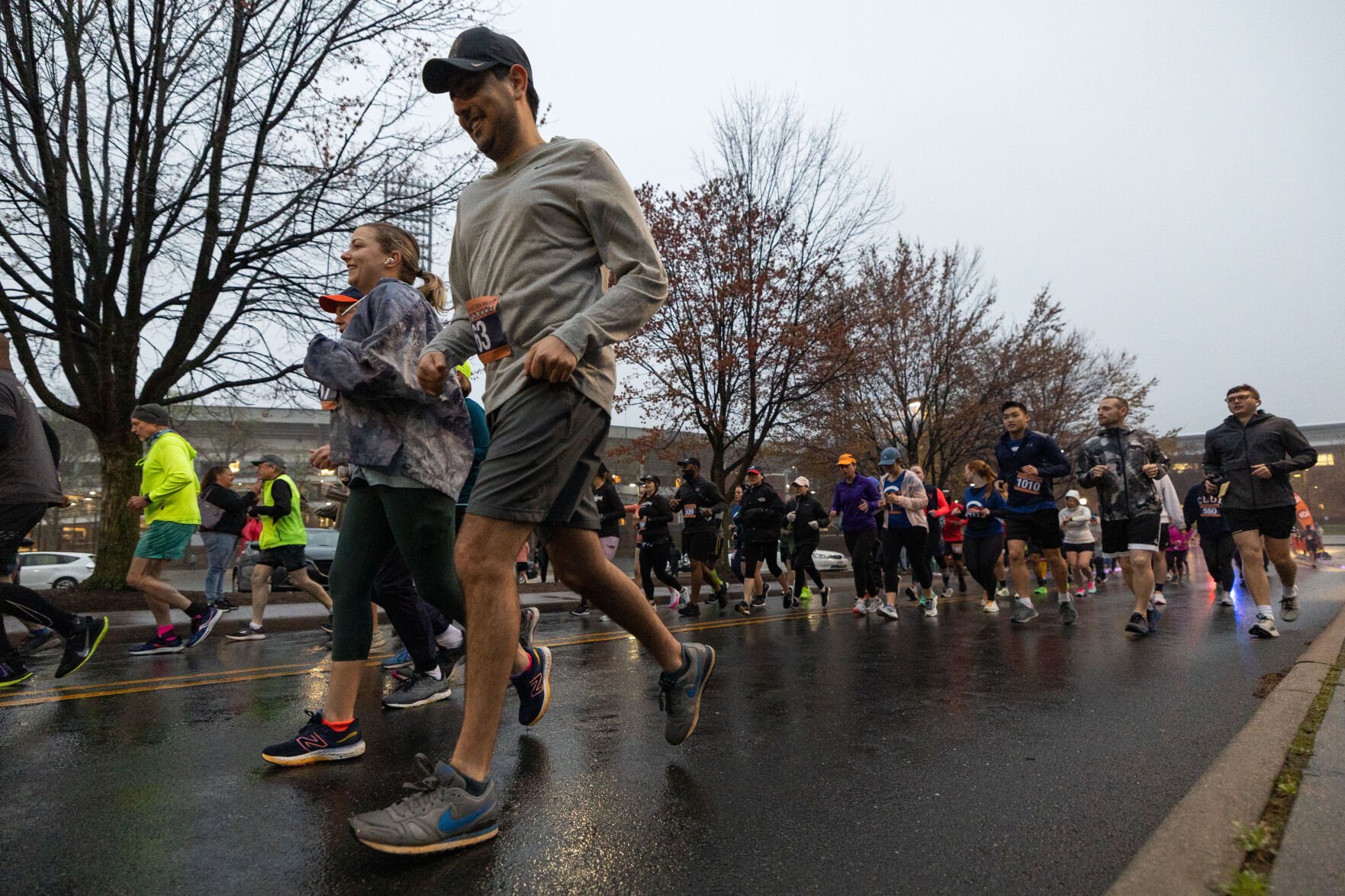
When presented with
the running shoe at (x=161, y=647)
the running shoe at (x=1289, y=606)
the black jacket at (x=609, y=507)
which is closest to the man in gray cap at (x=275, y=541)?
the running shoe at (x=161, y=647)

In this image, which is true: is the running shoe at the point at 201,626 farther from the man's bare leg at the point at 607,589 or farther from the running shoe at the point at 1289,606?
the running shoe at the point at 1289,606

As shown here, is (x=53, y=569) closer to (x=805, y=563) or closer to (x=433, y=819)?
(x=805, y=563)

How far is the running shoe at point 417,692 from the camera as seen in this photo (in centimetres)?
427

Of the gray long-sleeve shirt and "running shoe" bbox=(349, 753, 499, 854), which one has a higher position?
the gray long-sleeve shirt

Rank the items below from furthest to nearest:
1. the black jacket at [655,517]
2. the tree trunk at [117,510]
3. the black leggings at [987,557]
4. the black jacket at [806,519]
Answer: the black jacket at [806,519], the black jacket at [655,517], the tree trunk at [117,510], the black leggings at [987,557]

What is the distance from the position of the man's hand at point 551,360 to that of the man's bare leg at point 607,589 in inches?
21.2

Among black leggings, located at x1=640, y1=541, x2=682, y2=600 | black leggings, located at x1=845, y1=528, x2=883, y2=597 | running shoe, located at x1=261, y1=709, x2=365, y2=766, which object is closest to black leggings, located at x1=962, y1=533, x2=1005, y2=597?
black leggings, located at x1=845, y1=528, x2=883, y2=597

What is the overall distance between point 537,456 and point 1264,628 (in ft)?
22.5

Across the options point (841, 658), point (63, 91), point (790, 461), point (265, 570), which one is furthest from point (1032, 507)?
point (790, 461)

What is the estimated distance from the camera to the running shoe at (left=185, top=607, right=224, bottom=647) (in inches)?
294

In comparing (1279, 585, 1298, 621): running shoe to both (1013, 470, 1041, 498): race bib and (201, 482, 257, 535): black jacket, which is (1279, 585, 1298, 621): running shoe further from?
(201, 482, 257, 535): black jacket

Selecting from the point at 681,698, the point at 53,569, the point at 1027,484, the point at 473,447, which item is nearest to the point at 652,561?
the point at 1027,484

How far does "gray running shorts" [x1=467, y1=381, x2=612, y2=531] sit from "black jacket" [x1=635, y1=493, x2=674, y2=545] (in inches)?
373

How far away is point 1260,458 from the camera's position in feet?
23.4
